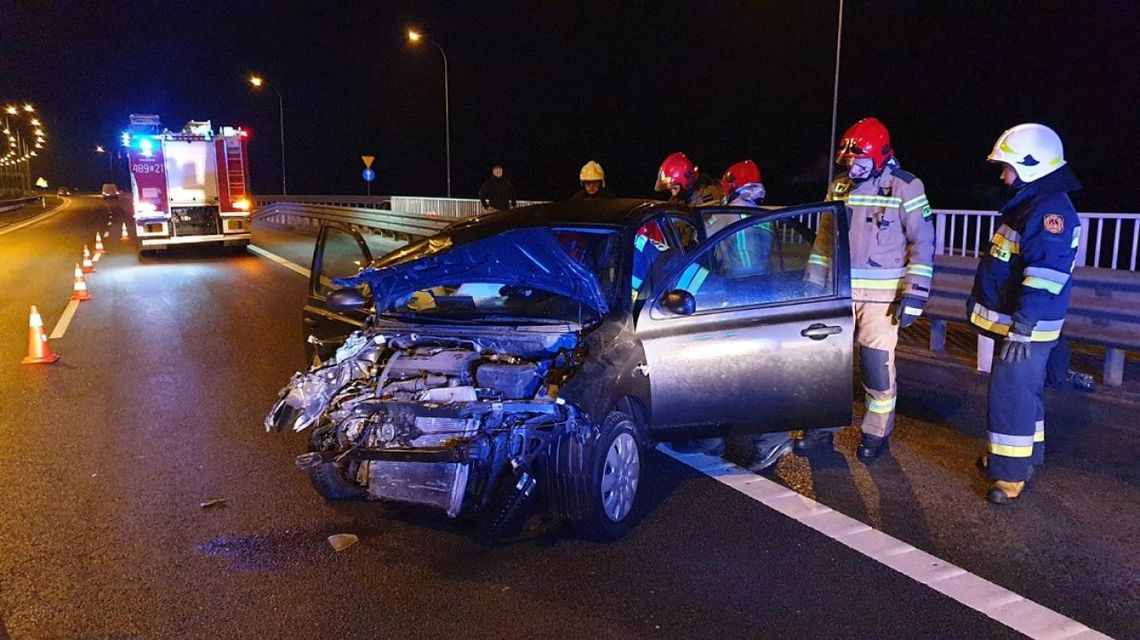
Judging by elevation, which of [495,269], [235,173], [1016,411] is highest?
[235,173]

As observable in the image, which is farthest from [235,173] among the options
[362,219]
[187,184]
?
[362,219]

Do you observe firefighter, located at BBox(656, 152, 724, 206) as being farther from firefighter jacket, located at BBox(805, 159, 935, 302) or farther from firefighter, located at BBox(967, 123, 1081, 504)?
firefighter, located at BBox(967, 123, 1081, 504)

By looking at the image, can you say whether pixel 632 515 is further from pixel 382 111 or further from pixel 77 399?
pixel 382 111

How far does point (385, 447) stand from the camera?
14.1 feet

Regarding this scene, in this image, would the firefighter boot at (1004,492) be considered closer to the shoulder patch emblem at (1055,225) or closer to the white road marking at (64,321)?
the shoulder patch emblem at (1055,225)

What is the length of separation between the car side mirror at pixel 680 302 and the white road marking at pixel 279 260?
492 inches

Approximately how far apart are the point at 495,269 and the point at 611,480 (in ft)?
4.55

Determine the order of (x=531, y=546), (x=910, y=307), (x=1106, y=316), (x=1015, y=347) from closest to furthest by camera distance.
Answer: (x=531, y=546) → (x=1015, y=347) → (x=910, y=307) → (x=1106, y=316)

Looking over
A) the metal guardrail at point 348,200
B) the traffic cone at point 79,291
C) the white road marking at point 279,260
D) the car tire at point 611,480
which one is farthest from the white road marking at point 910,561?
the metal guardrail at point 348,200

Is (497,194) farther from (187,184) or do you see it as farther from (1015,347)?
(187,184)

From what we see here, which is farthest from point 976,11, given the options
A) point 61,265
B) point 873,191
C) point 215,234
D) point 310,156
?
point 310,156

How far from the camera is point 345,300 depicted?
17.4 feet

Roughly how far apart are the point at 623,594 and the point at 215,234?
20274 mm

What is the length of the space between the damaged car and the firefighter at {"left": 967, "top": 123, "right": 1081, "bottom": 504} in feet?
2.51
